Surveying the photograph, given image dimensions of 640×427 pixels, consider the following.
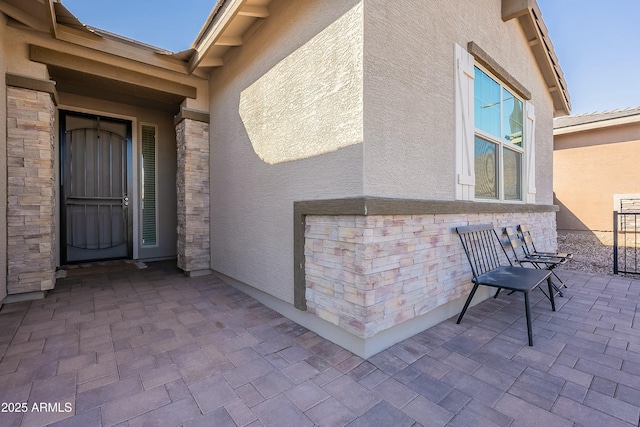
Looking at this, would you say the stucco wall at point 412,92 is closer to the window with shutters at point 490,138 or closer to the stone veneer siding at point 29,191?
the window with shutters at point 490,138

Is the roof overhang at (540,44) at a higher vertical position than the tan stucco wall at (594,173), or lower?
higher

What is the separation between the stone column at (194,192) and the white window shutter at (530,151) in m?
5.06

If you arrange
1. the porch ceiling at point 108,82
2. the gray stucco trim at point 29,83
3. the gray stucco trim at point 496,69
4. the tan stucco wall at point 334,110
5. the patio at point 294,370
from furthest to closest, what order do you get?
the porch ceiling at point 108,82, the gray stucco trim at point 29,83, the gray stucco trim at point 496,69, the tan stucco wall at point 334,110, the patio at point 294,370

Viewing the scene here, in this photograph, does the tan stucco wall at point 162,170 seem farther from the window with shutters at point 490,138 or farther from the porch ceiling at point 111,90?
the window with shutters at point 490,138

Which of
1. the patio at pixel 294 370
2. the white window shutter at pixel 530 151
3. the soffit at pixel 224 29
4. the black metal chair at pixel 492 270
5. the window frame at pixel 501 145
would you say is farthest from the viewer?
Result: the white window shutter at pixel 530 151

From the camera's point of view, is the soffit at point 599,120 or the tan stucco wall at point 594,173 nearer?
the soffit at point 599,120

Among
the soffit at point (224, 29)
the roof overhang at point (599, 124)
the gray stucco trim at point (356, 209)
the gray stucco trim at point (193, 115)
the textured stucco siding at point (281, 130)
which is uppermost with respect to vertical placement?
the roof overhang at point (599, 124)

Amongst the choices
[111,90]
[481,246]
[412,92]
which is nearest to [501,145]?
[481,246]

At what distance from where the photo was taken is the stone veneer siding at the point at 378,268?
6.89ft

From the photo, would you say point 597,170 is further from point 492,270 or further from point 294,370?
point 294,370

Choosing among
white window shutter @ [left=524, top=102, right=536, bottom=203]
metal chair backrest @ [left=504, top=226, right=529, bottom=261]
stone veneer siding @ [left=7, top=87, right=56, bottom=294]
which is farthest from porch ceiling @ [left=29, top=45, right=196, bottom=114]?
white window shutter @ [left=524, top=102, right=536, bottom=203]

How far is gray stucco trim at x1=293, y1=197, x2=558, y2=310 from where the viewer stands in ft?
6.86

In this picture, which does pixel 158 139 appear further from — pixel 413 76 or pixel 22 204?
pixel 413 76

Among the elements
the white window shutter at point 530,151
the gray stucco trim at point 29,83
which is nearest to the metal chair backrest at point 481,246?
the white window shutter at point 530,151
